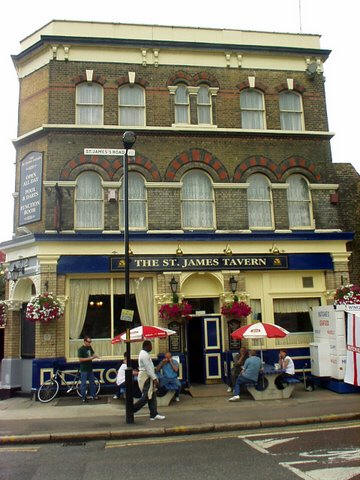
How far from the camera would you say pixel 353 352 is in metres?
13.9

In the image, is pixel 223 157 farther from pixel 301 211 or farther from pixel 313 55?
pixel 313 55

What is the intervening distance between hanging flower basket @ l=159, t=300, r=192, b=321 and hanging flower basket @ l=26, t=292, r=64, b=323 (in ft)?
10.8

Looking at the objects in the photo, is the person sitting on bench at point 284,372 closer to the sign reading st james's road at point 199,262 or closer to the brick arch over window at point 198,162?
the sign reading st james's road at point 199,262

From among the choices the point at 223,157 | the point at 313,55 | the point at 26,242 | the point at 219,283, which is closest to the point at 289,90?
the point at 313,55

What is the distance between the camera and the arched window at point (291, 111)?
1892cm

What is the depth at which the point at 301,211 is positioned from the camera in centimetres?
1838

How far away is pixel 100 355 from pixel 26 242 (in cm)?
446

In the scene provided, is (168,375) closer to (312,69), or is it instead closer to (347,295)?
(347,295)

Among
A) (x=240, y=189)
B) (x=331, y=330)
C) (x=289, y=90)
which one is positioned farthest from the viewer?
(x=289, y=90)

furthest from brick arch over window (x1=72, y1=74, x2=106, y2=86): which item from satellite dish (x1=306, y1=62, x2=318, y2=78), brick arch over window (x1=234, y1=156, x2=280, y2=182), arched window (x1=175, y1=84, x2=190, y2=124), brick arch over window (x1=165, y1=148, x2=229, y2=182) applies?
satellite dish (x1=306, y1=62, x2=318, y2=78)

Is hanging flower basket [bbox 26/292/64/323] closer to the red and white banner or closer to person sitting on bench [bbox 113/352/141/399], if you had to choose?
person sitting on bench [bbox 113/352/141/399]

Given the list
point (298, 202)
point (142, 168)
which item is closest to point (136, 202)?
point (142, 168)

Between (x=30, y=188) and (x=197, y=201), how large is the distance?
5899 millimetres

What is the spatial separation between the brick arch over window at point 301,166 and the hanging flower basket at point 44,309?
937 centimetres
